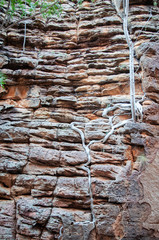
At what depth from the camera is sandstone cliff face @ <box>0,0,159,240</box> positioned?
3.45 m

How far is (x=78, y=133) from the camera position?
14.2 ft

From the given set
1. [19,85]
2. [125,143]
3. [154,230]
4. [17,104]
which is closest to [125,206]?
[154,230]

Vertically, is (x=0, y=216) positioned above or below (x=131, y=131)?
below

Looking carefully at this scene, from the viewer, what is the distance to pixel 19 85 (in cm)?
511

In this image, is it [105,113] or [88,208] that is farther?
[105,113]

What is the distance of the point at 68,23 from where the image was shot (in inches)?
246

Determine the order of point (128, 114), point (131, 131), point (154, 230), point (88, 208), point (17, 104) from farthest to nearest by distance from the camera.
Result: point (17, 104)
point (128, 114)
point (131, 131)
point (88, 208)
point (154, 230)

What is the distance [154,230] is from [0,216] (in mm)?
3118

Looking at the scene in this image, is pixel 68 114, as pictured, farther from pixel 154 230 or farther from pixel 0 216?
pixel 154 230

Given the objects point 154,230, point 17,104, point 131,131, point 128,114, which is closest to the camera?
point 154,230

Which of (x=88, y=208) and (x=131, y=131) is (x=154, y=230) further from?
(x=131, y=131)

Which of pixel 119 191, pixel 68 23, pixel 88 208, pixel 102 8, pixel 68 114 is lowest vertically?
pixel 88 208

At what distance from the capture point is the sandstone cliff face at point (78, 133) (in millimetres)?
3447

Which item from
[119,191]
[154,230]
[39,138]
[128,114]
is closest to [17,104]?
[39,138]
